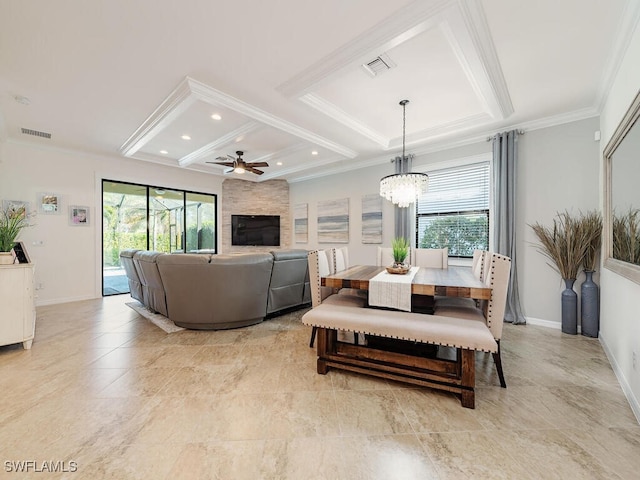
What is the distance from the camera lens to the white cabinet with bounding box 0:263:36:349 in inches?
102

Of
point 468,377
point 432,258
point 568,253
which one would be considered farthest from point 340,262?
point 568,253

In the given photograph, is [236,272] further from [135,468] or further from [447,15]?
[447,15]

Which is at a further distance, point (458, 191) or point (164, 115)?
point (458, 191)

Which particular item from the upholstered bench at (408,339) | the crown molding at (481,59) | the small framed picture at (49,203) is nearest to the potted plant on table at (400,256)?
the upholstered bench at (408,339)

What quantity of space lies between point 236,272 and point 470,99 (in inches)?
138

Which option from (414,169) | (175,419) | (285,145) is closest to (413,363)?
(175,419)

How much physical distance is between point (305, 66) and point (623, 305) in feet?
11.2

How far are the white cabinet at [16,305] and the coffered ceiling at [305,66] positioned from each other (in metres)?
1.97

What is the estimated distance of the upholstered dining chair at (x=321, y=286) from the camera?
2.70m

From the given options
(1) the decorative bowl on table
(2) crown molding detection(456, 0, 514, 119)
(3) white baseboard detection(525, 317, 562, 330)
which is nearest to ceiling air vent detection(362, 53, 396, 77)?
(2) crown molding detection(456, 0, 514, 119)

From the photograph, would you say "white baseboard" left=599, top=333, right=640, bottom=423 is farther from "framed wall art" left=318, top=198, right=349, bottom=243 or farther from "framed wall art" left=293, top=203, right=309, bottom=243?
"framed wall art" left=293, top=203, right=309, bottom=243

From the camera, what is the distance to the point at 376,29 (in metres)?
2.06

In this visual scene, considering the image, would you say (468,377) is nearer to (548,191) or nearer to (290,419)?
(290,419)

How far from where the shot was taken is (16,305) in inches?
104
